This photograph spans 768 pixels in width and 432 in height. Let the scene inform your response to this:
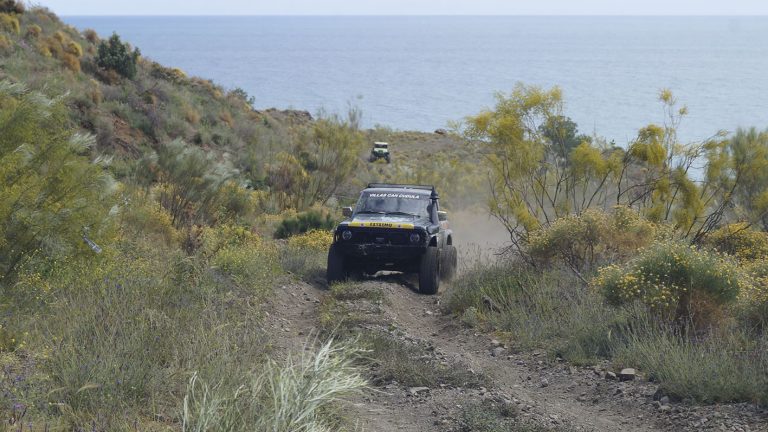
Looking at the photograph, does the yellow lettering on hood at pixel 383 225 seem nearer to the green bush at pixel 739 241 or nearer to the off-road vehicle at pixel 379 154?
the green bush at pixel 739 241

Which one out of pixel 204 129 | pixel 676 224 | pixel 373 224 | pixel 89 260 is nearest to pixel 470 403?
pixel 89 260

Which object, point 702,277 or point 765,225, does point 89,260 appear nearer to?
point 702,277

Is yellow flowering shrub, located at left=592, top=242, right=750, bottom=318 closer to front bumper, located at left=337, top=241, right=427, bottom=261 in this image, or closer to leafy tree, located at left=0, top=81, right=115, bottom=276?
front bumper, located at left=337, top=241, right=427, bottom=261

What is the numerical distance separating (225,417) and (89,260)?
18.0 feet

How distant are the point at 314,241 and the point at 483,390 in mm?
11383

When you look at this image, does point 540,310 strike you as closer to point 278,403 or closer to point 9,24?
point 278,403

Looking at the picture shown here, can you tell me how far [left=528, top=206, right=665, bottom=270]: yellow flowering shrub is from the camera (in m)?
14.6

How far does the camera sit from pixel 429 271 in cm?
1561

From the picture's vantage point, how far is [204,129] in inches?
1489

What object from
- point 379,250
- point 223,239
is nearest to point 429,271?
point 379,250

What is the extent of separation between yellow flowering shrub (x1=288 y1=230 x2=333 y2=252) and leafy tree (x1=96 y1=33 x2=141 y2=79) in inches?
823

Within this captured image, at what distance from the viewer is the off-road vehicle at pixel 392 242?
15438 millimetres

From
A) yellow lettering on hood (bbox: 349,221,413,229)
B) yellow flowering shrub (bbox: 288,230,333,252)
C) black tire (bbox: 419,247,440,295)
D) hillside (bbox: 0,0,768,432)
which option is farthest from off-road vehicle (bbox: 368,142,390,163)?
yellow lettering on hood (bbox: 349,221,413,229)

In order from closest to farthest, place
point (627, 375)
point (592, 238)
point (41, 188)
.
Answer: point (627, 375)
point (41, 188)
point (592, 238)
